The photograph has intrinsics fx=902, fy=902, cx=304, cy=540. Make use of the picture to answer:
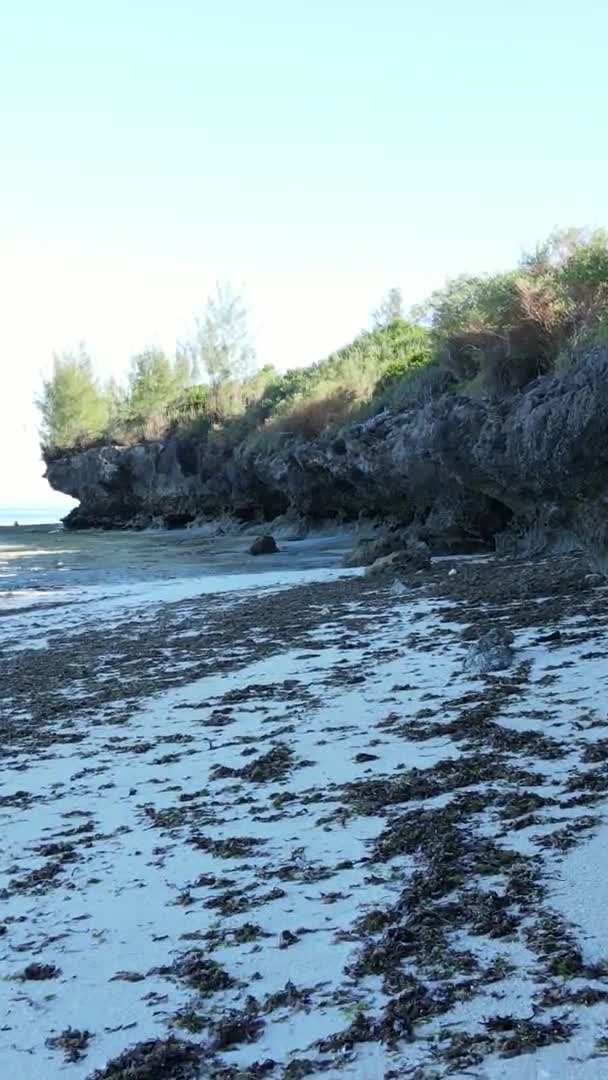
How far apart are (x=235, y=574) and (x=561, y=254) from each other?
8.41m

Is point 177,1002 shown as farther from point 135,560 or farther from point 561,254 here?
point 135,560

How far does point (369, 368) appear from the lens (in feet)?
94.4

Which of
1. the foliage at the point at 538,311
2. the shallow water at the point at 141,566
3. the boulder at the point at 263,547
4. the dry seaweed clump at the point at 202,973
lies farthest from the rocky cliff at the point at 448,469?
the dry seaweed clump at the point at 202,973

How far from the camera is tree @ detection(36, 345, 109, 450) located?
59.3m

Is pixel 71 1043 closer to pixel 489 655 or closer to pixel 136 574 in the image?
pixel 489 655

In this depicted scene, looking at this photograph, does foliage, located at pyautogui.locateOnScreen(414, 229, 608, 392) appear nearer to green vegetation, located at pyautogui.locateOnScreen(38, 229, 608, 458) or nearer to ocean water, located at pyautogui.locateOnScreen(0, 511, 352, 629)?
green vegetation, located at pyautogui.locateOnScreen(38, 229, 608, 458)

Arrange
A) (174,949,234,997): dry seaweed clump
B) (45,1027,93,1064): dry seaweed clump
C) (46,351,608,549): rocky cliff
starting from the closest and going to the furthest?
(45,1027,93,1064): dry seaweed clump → (174,949,234,997): dry seaweed clump → (46,351,608,549): rocky cliff

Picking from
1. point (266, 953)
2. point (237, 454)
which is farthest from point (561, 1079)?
point (237, 454)

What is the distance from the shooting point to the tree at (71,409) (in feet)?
194

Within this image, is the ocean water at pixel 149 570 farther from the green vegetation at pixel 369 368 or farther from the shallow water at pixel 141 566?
the green vegetation at pixel 369 368

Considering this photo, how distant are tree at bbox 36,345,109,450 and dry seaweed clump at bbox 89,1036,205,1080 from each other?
2275 inches

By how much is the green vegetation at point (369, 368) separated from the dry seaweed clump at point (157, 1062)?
33.0 ft

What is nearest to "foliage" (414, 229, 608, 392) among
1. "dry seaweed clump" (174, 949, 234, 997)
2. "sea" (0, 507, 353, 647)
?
"sea" (0, 507, 353, 647)

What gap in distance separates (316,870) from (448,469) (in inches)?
576
